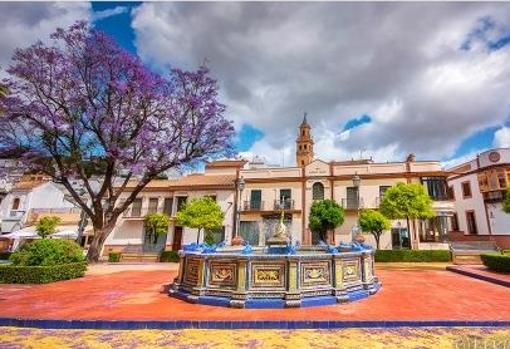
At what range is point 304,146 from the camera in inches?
2263

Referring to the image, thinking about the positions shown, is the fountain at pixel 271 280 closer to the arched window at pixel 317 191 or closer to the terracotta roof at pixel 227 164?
the arched window at pixel 317 191

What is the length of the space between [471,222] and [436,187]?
7577 mm

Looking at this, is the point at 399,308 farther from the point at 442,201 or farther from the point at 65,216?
the point at 65,216

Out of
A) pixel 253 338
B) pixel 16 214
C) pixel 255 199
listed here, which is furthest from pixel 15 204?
pixel 253 338

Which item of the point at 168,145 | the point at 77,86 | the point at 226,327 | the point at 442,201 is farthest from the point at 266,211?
the point at 226,327

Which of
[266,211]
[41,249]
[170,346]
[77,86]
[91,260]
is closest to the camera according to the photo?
[170,346]

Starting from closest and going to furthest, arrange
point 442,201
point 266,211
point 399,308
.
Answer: point 399,308 → point 442,201 → point 266,211

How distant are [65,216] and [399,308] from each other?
34734mm

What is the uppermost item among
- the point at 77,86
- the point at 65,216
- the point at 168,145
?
the point at 77,86

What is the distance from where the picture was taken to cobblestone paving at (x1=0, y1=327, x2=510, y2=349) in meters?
5.26

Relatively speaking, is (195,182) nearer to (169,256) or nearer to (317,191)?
(169,256)

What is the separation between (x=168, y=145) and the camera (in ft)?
63.4

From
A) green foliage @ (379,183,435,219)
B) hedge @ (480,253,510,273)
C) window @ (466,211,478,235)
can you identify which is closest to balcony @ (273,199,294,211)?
green foliage @ (379,183,435,219)

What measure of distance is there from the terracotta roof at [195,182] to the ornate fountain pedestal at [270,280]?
22422 millimetres
